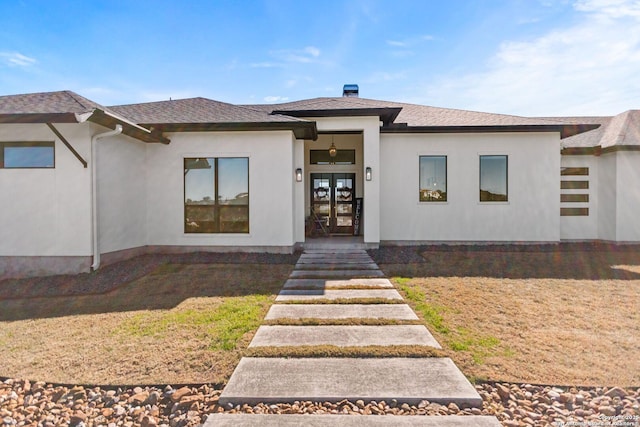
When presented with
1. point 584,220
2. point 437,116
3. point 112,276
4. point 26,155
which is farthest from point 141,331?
point 584,220

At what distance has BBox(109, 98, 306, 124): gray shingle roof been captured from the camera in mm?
8237

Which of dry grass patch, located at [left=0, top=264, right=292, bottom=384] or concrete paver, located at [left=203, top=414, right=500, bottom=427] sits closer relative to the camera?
concrete paver, located at [left=203, top=414, right=500, bottom=427]

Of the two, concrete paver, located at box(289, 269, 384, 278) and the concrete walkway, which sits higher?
concrete paver, located at box(289, 269, 384, 278)

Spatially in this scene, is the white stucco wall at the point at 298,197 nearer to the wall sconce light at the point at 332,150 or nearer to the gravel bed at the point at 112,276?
the gravel bed at the point at 112,276

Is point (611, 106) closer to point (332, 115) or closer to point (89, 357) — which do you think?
point (332, 115)

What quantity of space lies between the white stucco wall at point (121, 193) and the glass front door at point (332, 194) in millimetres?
5426

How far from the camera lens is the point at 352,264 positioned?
24.0 ft

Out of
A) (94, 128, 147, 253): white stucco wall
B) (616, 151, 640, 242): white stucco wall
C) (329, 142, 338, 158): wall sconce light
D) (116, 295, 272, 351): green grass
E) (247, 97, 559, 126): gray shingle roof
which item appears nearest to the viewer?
(116, 295, 272, 351): green grass

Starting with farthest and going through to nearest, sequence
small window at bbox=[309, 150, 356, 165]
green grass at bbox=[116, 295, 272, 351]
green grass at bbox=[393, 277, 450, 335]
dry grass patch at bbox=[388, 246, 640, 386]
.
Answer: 1. small window at bbox=[309, 150, 356, 165]
2. green grass at bbox=[393, 277, 450, 335]
3. green grass at bbox=[116, 295, 272, 351]
4. dry grass patch at bbox=[388, 246, 640, 386]

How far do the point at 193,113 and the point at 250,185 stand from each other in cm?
268

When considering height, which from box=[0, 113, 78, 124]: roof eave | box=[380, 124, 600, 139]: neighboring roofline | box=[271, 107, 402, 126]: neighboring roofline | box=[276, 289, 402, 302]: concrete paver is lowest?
box=[276, 289, 402, 302]: concrete paver

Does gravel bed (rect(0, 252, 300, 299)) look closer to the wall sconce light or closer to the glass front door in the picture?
the glass front door

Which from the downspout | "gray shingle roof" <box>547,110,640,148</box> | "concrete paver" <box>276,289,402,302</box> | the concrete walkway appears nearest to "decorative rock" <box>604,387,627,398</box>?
the concrete walkway

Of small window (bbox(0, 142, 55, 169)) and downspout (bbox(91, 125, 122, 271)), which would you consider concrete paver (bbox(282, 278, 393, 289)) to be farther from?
small window (bbox(0, 142, 55, 169))
